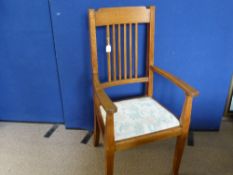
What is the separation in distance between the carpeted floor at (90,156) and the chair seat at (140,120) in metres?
0.43

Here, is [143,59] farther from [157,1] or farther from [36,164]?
[36,164]

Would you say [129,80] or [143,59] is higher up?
[143,59]

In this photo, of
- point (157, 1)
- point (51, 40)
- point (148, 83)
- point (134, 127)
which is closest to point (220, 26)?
point (157, 1)

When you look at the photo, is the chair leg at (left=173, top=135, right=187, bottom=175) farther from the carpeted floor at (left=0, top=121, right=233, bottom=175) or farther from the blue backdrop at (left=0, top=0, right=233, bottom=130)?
the blue backdrop at (left=0, top=0, right=233, bottom=130)

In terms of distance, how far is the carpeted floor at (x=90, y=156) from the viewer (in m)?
1.38

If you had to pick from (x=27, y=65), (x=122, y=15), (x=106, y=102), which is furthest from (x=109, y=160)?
(x=27, y=65)

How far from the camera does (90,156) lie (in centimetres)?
150

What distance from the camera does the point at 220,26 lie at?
4.49 ft

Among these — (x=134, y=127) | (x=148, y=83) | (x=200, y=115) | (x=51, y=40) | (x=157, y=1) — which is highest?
(x=157, y=1)

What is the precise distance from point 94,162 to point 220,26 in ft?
4.04

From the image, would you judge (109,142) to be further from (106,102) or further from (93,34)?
(93,34)

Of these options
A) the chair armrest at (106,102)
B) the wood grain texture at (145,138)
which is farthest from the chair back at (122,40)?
the wood grain texture at (145,138)

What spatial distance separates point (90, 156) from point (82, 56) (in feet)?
2.33

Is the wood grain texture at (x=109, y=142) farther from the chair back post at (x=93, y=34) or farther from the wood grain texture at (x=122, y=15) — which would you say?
the wood grain texture at (x=122, y=15)
